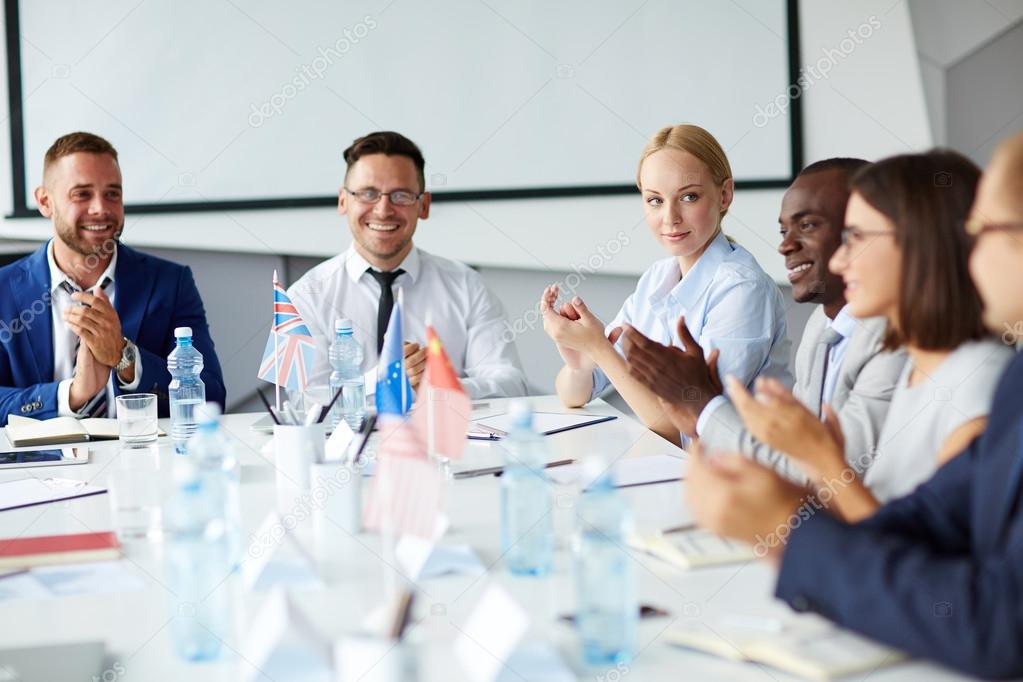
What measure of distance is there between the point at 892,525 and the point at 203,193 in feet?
12.0

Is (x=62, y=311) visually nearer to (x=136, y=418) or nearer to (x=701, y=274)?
(x=136, y=418)

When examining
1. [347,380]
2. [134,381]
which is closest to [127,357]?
[134,381]

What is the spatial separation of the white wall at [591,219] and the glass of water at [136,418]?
2088 mm

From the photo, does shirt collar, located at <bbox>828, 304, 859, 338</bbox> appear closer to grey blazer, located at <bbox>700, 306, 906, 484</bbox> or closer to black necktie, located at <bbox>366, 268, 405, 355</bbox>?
grey blazer, located at <bbox>700, 306, 906, 484</bbox>

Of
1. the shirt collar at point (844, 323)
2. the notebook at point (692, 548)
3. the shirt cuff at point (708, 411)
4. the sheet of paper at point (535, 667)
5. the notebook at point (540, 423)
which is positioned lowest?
the sheet of paper at point (535, 667)

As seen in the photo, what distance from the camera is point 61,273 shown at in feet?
9.95

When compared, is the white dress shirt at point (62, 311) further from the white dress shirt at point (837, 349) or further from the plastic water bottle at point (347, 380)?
the white dress shirt at point (837, 349)

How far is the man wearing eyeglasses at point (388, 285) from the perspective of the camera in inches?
128

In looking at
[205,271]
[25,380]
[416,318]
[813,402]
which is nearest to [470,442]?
[813,402]

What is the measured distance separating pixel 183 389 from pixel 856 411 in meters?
1.52

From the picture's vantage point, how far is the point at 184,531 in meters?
1.22

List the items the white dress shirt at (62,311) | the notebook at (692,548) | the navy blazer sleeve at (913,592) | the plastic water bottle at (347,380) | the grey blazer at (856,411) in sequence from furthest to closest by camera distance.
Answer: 1. the white dress shirt at (62,311)
2. the plastic water bottle at (347,380)
3. the grey blazer at (856,411)
4. the notebook at (692,548)
5. the navy blazer sleeve at (913,592)

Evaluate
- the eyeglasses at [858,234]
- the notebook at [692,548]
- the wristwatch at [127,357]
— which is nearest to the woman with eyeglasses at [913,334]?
the eyeglasses at [858,234]

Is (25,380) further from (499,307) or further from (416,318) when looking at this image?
(499,307)
